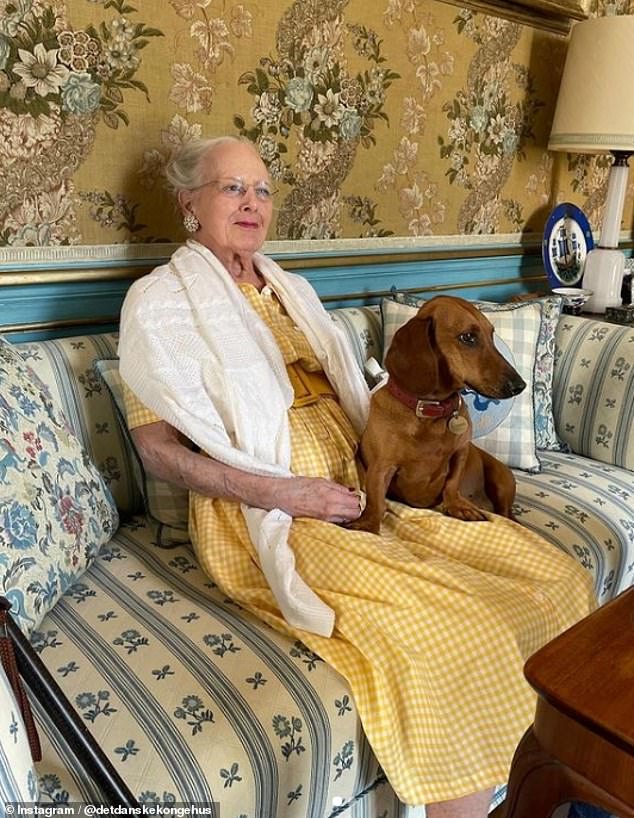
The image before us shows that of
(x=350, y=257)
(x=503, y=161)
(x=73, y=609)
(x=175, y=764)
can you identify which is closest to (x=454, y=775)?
(x=175, y=764)

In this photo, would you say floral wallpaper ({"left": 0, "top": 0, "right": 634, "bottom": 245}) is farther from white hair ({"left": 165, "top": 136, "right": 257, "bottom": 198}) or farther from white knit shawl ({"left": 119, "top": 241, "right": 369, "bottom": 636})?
white knit shawl ({"left": 119, "top": 241, "right": 369, "bottom": 636})

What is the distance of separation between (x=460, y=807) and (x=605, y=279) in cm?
199

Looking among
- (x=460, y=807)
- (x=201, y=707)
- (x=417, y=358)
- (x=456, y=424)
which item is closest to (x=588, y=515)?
(x=456, y=424)

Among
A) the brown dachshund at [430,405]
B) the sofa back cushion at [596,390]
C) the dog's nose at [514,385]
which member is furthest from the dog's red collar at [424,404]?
the sofa back cushion at [596,390]

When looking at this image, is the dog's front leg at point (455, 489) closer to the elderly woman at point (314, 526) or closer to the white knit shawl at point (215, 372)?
the elderly woman at point (314, 526)

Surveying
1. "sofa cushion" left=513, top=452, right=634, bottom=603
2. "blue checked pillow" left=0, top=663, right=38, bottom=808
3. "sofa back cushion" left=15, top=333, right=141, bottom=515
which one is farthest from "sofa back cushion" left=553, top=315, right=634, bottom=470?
"blue checked pillow" left=0, top=663, right=38, bottom=808

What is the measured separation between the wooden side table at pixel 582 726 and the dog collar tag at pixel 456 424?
0.61 meters

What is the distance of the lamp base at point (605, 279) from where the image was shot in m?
2.53

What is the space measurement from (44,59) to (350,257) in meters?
A: 0.95

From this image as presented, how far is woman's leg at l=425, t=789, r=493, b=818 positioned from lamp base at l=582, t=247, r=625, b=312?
1894mm

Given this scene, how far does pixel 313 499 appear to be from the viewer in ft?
4.16

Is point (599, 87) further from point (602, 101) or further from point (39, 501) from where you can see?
point (39, 501)

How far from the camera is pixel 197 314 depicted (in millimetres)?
1342

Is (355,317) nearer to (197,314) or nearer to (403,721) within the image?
(197,314)
